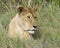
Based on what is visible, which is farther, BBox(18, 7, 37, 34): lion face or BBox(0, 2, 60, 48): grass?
BBox(18, 7, 37, 34): lion face

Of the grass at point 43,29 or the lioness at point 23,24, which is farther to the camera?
the lioness at point 23,24

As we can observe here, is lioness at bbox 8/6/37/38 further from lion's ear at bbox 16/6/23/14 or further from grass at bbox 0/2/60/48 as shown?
grass at bbox 0/2/60/48

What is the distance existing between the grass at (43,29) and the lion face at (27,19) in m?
0.25

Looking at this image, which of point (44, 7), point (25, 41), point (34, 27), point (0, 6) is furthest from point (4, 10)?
point (25, 41)

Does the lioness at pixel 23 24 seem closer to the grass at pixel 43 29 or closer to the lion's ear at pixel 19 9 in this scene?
the lion's ear at pixel 19 9

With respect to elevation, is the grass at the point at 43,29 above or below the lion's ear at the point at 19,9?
below

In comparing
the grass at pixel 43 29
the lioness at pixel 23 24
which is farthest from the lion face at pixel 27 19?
the grass at pixel 43 29

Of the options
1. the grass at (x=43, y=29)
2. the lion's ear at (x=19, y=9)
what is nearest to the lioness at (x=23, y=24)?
the lion's ear at (x=19, y=9)

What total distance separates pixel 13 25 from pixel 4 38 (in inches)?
38.5

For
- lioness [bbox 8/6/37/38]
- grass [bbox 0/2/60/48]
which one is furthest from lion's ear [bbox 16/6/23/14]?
grass [bbox 0/2/60/48]

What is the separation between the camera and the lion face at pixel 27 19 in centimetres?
564

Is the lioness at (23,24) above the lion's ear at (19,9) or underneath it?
underneath

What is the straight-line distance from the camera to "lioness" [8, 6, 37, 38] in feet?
18.7

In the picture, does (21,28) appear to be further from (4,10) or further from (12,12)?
(4,10)
